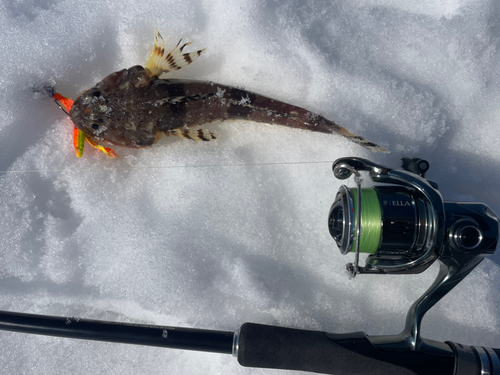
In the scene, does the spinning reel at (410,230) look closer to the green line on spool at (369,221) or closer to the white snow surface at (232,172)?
the green line on spool at (369,221)

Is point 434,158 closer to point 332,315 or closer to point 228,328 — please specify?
point 332,315

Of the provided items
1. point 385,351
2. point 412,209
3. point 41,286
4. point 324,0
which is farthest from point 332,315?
point 324,0

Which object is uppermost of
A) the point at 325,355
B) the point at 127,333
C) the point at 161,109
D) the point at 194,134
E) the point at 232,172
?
the point at 161,109

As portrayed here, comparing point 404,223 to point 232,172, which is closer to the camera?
point 404,223

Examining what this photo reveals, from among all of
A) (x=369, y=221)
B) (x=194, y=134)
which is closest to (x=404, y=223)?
(x=369, y=221)

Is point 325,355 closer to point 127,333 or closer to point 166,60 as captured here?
point 127,333

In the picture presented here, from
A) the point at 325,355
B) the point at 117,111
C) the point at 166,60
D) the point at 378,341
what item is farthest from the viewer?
the point at 166,60
